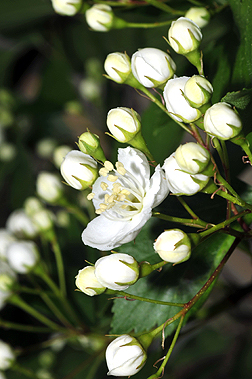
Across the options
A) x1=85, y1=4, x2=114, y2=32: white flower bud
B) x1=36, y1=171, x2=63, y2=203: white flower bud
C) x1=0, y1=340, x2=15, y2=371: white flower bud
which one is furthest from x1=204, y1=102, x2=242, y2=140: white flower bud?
x1=0, y1=340, x2=15, y2=371: white flower bud

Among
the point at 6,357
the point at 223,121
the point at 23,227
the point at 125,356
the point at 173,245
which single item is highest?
the point at 223,121

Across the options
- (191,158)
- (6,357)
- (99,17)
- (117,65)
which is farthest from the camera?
(6,357)

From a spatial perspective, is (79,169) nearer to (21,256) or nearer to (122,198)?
(122,198)

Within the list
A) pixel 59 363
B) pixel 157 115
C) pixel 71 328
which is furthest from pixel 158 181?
pixel 59 363

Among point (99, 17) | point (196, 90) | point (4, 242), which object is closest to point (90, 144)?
point (196, 90)

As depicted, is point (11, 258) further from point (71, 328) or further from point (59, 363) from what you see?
point (59, 363)
